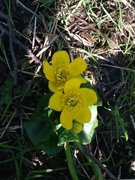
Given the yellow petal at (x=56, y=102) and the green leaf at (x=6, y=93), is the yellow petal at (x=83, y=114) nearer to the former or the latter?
the yellow petal at (x=56, y=102)

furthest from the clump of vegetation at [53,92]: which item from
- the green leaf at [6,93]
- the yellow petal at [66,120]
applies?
the yellow petal at [66,120]

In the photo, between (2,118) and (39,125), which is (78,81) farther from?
(2,118)

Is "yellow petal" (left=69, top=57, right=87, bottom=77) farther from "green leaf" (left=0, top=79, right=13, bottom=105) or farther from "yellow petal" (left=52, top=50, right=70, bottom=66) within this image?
"green leaf" (left=0, top=79, right=13, bottom=105)

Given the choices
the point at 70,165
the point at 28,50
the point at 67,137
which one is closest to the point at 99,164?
the point at 70,165

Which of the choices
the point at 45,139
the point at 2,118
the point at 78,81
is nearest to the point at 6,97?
the point at 2,118

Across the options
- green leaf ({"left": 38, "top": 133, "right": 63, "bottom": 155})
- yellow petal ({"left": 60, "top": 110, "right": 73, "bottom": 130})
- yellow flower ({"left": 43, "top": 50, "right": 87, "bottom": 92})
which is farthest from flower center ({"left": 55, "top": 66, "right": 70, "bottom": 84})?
green leaf ({"left": 38, "top": 133, "right": 63, "bottom": 155})

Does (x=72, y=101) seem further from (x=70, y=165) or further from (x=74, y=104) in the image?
(x=70, y=165)

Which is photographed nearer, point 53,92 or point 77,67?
point 77,67
